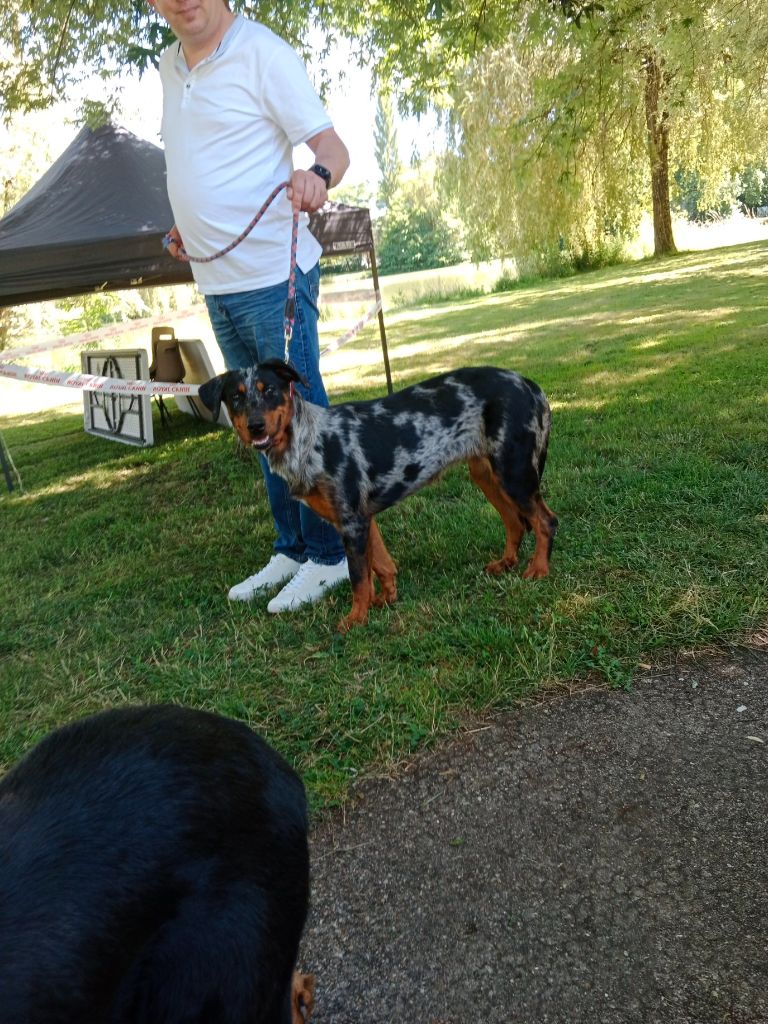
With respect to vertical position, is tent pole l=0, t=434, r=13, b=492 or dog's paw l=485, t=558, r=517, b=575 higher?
tent pole l=0, t=434, r=13, b=492

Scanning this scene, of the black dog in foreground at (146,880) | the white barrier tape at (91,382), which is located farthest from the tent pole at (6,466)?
the black dog in foreground at (146,880)

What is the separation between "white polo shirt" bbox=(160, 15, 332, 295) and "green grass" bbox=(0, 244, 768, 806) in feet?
5.79

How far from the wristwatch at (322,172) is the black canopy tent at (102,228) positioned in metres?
4.87

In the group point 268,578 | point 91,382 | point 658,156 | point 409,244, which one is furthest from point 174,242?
point 409,244

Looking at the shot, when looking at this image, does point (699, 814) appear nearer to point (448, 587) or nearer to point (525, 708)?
point (525, 708)

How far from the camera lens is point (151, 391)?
23.6 ft

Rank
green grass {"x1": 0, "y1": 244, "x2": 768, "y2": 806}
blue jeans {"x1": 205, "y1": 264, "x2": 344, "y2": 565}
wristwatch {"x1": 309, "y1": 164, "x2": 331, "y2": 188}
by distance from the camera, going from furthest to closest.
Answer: blue jeans {"x1": 205, "y1": 264, "x2": 344, "y2": 565} → wristwatch {"x1": 309, "y1": 164, "x2": 331, "y2": 188} → green grass {"x1": 0, "y1": 244, "x2": 768, "y2": 806}

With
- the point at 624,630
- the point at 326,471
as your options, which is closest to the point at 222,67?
the point at 326,471

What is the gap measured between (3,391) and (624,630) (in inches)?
800

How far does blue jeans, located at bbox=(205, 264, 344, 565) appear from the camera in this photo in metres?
3.84

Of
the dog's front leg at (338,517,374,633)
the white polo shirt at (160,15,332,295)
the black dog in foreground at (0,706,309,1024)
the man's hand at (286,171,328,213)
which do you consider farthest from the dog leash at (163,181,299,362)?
the black dog in foreground at (0,706,309,1024)

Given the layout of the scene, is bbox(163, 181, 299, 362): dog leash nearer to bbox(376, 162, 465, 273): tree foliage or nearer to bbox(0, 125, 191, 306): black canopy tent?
bbox(0, 125, 191, 306): black canopy tent

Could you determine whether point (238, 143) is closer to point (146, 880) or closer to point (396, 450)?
point (396, 450)

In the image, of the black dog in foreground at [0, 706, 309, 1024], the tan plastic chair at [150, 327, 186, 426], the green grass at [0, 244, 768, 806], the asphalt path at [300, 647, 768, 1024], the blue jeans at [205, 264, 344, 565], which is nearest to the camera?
the black dog in foreground at [0, 706, 309, 1024]
